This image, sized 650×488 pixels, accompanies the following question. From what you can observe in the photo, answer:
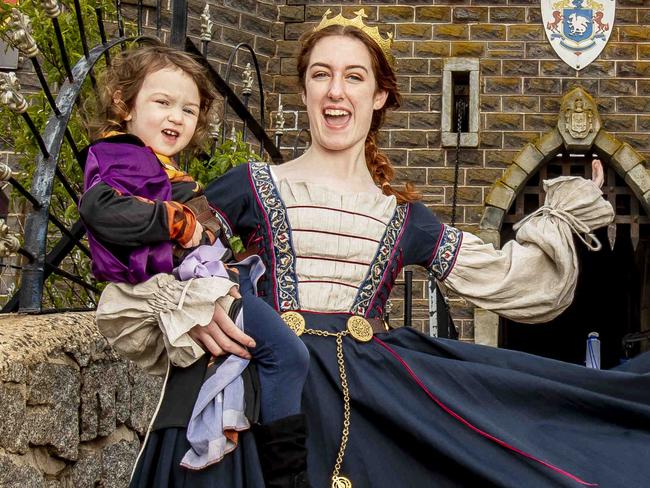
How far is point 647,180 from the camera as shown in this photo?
398 inches

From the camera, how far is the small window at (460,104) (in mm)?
10211

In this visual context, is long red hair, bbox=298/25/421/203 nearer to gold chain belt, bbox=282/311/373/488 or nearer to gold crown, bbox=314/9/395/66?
gold crown, bbox=314/9/395/66

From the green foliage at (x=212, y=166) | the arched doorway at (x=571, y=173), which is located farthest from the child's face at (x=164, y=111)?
the arched doorway at (x=571, y=173)


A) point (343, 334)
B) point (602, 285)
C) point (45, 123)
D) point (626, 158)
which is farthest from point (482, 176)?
point (343, 334)

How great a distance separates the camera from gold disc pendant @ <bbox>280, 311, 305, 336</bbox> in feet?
7.93

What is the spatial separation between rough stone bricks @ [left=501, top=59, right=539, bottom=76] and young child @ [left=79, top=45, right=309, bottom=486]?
834 cm

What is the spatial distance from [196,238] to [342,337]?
0.41 m

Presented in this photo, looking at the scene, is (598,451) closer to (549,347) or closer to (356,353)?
(356,353)

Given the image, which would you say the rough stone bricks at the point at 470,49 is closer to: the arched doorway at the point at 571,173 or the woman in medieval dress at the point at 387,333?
the arched doorway at the point at 571,173

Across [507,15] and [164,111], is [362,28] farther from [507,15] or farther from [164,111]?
[507,15]

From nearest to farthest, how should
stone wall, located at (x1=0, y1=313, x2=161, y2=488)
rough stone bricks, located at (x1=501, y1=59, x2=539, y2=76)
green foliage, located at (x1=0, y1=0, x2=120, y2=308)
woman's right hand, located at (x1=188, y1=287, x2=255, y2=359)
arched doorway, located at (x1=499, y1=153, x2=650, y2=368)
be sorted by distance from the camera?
1. woman's right hand, located at (x1=188, y1=287, x2=255, y2=359)
2. stone wall, located at (x1=0, y1=313, x2=161, y2=488)
3. green foliage, located at (x1=0, y1=0, x2=120, y2=308)
4. rough stone bricks, located at (x1=501, y1=59, x2=539, y2=76)
5. arched doorway, located at (x1=499, y1=153, x2=650, y2=368)

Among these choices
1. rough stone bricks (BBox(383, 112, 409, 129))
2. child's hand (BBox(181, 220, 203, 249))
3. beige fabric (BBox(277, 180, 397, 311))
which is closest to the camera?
child's hand (BBox(181, 220, 203, 249))

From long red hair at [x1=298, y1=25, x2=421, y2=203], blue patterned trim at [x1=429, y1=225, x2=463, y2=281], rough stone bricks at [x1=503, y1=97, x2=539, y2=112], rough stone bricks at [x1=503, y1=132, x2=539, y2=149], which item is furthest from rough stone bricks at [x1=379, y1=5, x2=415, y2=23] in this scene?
blue patterned trim at [x1=429, y1=225, x2=463, y2=281]

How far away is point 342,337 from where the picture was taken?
245cm
